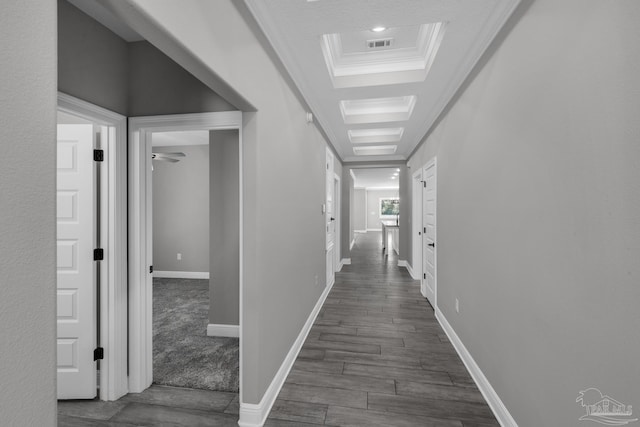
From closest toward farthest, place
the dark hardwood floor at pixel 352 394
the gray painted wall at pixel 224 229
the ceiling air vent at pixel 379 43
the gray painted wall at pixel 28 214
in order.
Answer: the gray painted wall at pixel 28 214, the dark hardwood floor at pixel 352 394, the ceiling air vent at pixel 379 43, the gray painted wall at pixel 224 229

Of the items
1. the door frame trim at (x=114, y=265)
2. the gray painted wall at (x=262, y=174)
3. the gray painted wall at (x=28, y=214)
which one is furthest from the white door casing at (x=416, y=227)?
the gray painted wall at (x=28, y=214)

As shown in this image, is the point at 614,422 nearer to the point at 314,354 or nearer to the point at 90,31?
the point at 314,354

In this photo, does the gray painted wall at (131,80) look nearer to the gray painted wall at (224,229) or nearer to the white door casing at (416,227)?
the gray painted wall at (224,229)

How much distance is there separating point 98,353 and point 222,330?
4.06 feet

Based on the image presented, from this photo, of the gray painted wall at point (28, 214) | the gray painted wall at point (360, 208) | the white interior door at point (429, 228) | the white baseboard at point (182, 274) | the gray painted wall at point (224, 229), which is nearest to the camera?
the gray painted wall at point (28, 214)

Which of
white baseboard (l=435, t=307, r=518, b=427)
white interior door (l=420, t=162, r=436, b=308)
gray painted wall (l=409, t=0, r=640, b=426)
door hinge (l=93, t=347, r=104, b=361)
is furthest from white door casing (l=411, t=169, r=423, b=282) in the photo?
door hinge (l=93, t=347, r=104, b=361)

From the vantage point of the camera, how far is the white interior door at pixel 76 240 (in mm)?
1978

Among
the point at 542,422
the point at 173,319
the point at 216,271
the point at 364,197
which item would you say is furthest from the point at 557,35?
the point at 364,197

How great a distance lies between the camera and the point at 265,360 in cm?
197

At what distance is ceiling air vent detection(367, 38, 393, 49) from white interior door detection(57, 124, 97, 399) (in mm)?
2285

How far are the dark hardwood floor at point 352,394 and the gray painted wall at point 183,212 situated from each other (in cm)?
326

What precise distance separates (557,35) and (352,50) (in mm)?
1695
